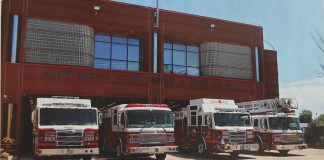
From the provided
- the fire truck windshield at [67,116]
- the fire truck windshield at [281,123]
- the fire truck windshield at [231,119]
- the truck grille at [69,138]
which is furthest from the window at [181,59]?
the truck grille at [69,138]

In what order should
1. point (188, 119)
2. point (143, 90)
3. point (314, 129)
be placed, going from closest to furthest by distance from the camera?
point (188, 119), point (143, 90), point (314, 129)

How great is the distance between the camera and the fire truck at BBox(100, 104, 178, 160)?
1781 cm

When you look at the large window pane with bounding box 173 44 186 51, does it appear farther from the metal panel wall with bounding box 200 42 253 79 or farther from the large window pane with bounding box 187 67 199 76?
the large window pane with bounding box 187 67 199 76

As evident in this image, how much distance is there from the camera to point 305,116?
66.7m

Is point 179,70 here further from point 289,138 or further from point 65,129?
point 65,129

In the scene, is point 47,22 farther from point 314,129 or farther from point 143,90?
point 314,129

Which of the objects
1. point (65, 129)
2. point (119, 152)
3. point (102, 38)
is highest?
point (102, 38)

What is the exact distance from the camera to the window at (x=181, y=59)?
104 ft

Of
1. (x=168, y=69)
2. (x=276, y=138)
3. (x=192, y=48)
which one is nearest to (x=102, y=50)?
(x=168, y=69)

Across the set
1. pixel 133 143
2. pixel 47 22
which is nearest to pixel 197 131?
pixel 133 143

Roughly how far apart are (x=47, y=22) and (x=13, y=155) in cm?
912

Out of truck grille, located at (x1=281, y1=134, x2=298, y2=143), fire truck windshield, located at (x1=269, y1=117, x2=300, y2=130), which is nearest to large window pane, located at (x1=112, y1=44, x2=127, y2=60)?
fire truck windshield, located at (x1=269, y1=117, x2=300, y2=130)

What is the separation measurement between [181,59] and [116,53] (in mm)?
5717

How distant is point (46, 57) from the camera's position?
85.9 feet
